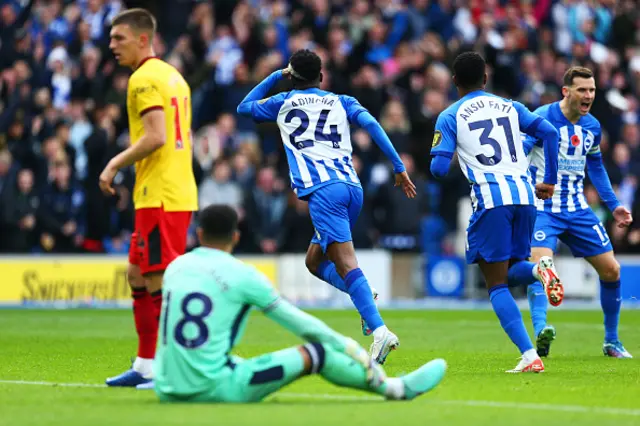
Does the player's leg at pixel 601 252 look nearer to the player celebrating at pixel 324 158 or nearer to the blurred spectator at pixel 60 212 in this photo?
the player celebrating at pixel 324 158

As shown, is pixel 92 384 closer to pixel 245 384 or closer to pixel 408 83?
pixel 245 384

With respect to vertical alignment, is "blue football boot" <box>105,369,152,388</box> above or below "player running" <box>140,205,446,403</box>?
below

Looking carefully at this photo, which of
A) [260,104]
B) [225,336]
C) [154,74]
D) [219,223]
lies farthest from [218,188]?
[225,336]

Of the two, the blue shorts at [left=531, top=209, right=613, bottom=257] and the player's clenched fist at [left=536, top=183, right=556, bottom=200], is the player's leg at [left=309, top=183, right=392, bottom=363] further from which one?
the blue shorts at [left=531, top=209, right=613, bottom=257]

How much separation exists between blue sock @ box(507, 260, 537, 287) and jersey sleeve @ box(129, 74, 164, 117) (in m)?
3.41

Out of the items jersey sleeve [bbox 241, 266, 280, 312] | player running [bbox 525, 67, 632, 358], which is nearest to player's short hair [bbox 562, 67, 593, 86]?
player running [bbox 525, 67, 632, 358]

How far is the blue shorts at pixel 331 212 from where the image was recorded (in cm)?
1161

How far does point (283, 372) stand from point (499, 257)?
358cm

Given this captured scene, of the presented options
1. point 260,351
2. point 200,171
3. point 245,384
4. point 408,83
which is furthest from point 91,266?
point 245,384

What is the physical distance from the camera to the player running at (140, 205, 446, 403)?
7.67 m

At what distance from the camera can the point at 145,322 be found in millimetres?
9531

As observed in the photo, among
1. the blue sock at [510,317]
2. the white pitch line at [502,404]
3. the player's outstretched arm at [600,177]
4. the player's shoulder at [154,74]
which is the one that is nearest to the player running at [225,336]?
the white pitch line at [502,404]

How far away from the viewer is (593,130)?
1335 cm

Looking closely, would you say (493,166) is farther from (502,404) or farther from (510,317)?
(502,404)
